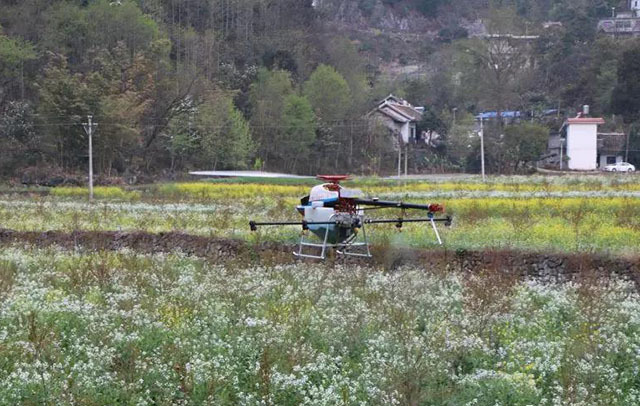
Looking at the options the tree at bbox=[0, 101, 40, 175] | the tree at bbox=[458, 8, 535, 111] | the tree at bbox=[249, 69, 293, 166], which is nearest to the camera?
the tree at bbox=[0, 101, 40, 175]

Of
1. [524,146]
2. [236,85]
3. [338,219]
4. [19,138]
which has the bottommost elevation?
[338,219]

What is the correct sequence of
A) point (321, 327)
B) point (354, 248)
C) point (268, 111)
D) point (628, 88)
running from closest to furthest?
1. point (321, 327)
2. point (354, 248)
3. point (268, 111)
4. point (628, 88)

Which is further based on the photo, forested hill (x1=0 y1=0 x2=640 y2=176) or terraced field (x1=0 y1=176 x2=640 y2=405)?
forested hill (x1=0 y1=0 x2=640 y2=176)

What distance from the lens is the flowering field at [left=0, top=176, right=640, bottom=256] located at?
17.3 meters

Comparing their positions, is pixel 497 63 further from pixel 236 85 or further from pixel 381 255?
pixel 381 255

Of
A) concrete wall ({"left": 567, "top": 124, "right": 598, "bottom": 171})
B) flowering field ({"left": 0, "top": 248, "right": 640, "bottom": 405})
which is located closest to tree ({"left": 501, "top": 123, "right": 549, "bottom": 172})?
concrete wall ({"left": 567, "top": 124, "right": 598, "bottom": 171})

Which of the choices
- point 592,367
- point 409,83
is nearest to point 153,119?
point 409,83

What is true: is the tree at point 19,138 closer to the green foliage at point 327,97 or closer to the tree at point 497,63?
the green foliage at point 327,97

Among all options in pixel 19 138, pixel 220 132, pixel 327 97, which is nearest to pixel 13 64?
pixel 19 138

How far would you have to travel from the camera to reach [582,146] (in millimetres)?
54688

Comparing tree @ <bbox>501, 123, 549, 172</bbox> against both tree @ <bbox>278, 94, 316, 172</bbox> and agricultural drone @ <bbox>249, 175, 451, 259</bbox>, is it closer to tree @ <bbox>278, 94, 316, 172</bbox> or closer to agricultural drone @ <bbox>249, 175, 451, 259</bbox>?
tree @ <bbox>278, 94, 316, 172</bbox>

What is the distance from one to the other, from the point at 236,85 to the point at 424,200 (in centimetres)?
3811

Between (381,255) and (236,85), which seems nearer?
(381,255)

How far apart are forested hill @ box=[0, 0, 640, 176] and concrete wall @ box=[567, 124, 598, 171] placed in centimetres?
400
